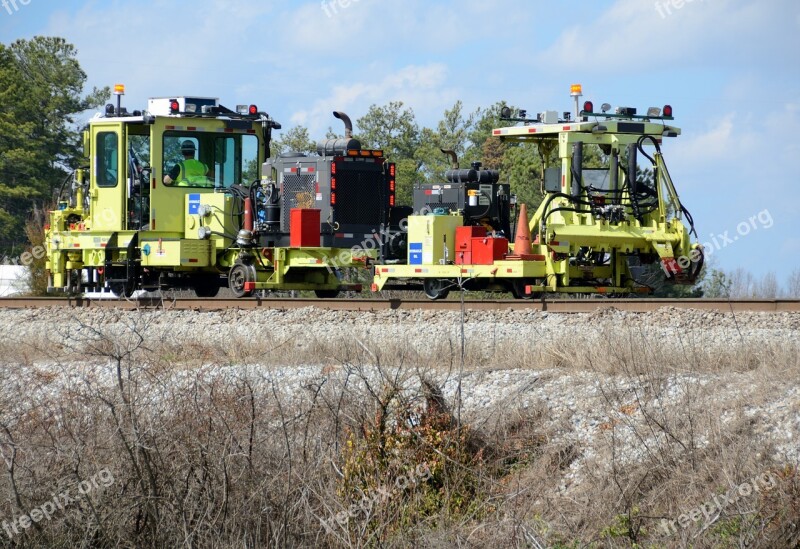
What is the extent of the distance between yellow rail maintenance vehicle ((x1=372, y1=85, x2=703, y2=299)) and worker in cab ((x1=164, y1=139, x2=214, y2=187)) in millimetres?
3834

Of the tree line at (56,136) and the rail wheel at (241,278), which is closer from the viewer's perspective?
the rail wheel at (241,278)

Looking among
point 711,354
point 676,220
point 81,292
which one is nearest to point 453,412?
point 711,354

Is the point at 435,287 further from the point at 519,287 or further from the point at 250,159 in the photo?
the point at 250,159

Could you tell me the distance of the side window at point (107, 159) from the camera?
64.1ft

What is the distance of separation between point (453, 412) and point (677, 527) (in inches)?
76.2

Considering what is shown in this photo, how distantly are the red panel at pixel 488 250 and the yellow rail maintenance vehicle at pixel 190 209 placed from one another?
241 cm

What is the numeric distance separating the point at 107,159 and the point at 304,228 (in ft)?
13.1

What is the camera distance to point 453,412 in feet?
27.9

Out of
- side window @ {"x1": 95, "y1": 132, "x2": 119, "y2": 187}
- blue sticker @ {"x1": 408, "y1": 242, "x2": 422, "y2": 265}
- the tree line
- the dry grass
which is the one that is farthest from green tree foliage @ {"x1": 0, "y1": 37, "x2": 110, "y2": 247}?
the dry grass

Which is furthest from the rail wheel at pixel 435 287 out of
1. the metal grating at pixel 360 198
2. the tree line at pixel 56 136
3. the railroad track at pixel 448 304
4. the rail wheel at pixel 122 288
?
the tree line at pixel 56 136

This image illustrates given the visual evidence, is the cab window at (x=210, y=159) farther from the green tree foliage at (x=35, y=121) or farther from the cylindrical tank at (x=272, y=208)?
the green tree foliage at (x=35, y=121)

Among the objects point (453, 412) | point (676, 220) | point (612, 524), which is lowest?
point (612, 524)

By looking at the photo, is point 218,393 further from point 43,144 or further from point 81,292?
point 43,144

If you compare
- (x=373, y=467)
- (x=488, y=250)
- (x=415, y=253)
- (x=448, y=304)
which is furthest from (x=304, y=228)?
(x=373, y=467)
